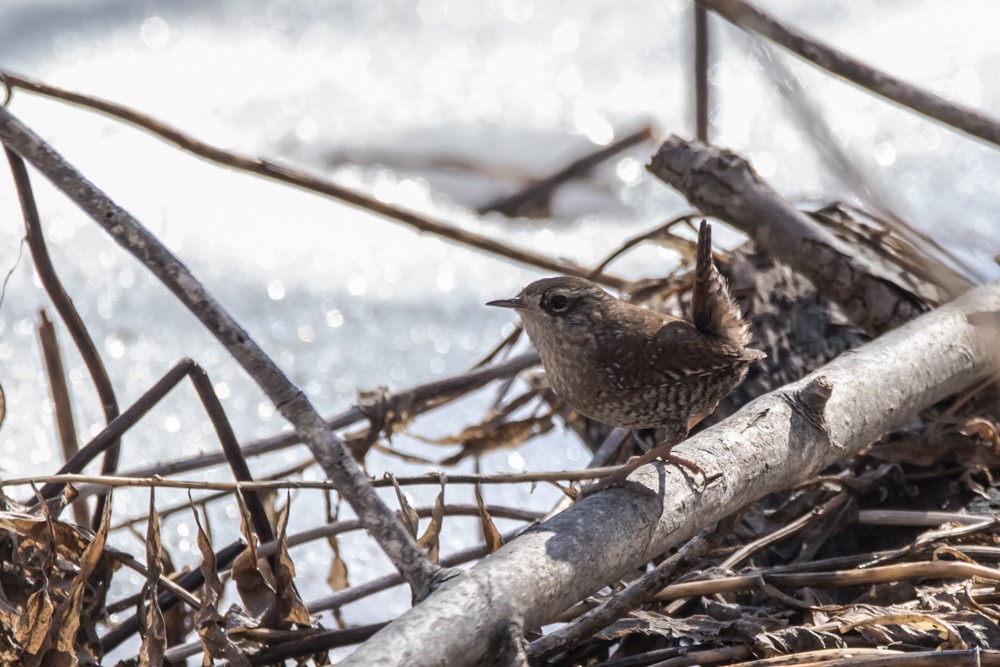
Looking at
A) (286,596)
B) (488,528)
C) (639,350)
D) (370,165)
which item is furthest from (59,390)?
(370,165)

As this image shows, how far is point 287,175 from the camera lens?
3393mm

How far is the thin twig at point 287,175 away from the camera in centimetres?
300

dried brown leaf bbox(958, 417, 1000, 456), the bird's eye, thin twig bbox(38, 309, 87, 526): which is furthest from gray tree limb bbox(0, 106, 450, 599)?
dried brown leaf bbox(958, 417, 1000, 456)

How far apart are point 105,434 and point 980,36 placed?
5.30m

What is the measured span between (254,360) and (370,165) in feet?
12.0

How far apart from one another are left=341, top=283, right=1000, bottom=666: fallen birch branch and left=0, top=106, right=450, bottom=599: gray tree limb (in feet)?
0.45

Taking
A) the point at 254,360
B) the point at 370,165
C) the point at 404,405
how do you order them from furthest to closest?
1. the point at 370,165
2. the point at 404,405
3. the point at 254,360

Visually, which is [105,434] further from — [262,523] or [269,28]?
[269,28]

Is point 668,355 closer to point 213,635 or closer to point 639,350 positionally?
point 639,350

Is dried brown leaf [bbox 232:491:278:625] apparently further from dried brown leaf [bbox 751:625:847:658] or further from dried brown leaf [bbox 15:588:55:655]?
dried brown leaf [bbox 751:625:847:658]

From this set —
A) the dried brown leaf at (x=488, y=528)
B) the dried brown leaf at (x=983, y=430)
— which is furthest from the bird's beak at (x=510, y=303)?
the dried brown leaf at (x=983, y=430)

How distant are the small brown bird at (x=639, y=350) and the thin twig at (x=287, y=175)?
0.69 metres

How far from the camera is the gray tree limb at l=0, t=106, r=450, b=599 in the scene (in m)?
1.89

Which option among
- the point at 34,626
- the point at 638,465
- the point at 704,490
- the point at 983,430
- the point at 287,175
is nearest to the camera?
the point at 34,626
